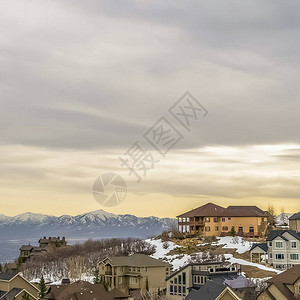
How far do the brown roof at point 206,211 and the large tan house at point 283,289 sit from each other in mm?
62342

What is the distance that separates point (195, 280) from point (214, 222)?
5147 cm

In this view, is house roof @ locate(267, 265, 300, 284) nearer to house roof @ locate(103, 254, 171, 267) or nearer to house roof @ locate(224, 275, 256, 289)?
house roof @ locate(224, 275, 256, 289)

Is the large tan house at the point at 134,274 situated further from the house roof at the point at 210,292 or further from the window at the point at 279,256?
the house roof at the point at 210,292

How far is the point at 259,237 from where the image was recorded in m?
128

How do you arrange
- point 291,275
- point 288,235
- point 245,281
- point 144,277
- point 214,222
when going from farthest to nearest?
point 214,222 → point 288,235 → point 144,277 → point 245,281 → point 291,275

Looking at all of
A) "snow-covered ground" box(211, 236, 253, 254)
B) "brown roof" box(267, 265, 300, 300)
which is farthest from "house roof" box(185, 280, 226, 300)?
"snow-covered ground" box(211, 236, 253, 254)

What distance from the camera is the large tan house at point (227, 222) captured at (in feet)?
432

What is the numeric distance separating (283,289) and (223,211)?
67238mm

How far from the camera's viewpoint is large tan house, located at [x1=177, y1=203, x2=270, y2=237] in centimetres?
13162

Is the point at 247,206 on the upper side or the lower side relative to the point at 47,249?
upper

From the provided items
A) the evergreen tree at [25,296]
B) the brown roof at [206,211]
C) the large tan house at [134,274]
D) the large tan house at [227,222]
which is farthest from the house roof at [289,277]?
the brown roof at [206,211]

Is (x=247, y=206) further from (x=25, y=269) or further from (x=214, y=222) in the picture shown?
(x=25, y=269)

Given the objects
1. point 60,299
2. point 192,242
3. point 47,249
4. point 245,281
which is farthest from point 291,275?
point 47,249

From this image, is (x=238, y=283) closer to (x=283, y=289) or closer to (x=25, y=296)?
(x=283, y=289)
